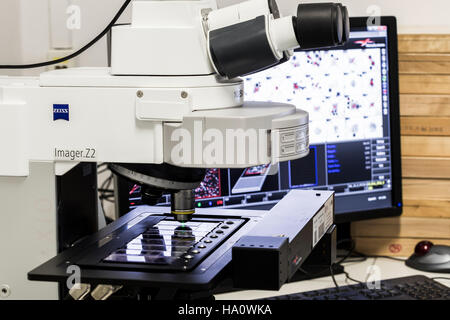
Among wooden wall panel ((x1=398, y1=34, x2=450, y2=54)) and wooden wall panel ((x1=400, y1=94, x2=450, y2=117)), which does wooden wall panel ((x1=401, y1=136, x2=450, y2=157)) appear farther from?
wooden wall panel ((x1=398, y1=34, x2=450, y2=54))

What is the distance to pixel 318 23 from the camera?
0.95 meters

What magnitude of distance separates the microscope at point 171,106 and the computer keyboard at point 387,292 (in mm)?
554

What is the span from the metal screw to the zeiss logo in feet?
0.97

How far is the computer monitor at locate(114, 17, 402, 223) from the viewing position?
1.70 m

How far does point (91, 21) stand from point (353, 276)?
831 millimetres

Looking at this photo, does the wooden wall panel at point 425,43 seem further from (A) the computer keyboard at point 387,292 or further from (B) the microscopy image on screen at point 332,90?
(A) the computer keyboard at point 387,292

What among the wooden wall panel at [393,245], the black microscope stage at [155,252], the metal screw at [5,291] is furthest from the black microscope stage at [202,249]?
the wooden wall panel at [393,245]

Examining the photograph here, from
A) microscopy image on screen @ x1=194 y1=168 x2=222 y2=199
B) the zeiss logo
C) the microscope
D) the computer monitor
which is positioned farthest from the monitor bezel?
the zeiss logo

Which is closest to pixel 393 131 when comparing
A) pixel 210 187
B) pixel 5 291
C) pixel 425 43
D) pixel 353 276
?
pixel 425 43

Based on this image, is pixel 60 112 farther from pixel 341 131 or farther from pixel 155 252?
pixel 341 131

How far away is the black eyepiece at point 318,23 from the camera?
0.95 meters

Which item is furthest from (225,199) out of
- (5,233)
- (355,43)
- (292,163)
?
(5,233)

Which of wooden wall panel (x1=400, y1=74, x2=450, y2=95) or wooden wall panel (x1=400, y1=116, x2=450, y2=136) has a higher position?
wooden wall panel (x1=400, y1=74, x2=450, y2=95)

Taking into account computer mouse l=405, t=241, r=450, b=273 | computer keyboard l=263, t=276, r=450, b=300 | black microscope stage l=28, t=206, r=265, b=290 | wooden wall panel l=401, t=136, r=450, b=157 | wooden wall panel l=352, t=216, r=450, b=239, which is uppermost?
wooden wall panel l=401, t=136, r=450, b=157
